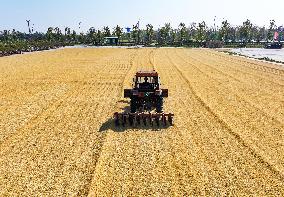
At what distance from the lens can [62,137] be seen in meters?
15.6

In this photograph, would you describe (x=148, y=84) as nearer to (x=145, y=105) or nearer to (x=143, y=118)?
(x=145, y=105)

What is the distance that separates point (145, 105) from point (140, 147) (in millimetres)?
5192

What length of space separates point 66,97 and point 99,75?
12.4 m

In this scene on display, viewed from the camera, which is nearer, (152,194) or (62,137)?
(152,194)

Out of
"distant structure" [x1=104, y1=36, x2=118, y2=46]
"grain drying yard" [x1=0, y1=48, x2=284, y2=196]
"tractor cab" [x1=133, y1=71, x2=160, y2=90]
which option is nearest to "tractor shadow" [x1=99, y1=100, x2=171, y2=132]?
"grain drying yard" [x1=0, y1=48, x2=284, y2=196]

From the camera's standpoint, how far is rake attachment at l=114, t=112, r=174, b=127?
17.1 meters

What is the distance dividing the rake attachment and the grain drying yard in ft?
1.78

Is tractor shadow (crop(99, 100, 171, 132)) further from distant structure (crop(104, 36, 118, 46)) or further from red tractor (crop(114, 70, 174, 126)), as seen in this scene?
distant structure (crop(104, 36, 118, 46))

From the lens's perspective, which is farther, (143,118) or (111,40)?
(111,40)

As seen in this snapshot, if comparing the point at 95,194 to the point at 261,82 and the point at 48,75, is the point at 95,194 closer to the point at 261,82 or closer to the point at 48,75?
the point at 261,82

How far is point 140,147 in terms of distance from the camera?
14.3 metres

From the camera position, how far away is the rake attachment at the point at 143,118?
17.1 meters

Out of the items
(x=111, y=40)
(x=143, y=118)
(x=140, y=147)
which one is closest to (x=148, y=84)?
(x=143, y=118)

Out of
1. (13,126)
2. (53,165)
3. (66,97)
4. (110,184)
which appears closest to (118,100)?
(66,97)
